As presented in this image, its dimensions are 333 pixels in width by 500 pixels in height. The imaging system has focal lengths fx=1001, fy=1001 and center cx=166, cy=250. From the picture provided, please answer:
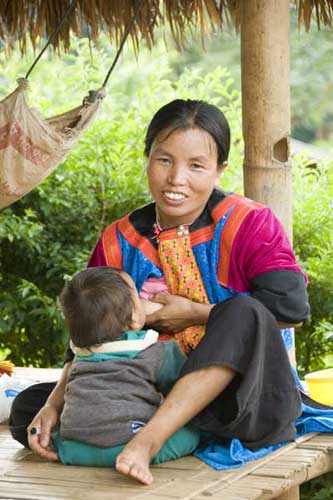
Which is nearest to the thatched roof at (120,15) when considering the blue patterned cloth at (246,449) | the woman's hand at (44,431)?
the blue patterned cloth at (246,449)

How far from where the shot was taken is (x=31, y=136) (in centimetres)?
385

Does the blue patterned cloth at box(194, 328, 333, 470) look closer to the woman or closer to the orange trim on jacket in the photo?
the woman

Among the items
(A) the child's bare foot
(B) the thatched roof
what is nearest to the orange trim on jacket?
(A) the child's bare foot

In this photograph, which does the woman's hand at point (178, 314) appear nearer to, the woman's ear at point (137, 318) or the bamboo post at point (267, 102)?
the woman's ear at point (137, 318)

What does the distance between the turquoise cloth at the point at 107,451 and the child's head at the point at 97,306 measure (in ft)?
0.93

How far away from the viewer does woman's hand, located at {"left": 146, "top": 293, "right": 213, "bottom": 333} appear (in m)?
2.96

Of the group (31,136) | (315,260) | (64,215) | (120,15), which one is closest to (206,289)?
(31,136)

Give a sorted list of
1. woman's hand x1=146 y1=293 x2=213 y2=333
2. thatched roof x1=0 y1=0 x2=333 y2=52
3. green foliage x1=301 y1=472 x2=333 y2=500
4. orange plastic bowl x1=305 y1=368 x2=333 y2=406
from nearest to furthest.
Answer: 1. woman's hand x1=146 y1=293 x2=213 y2=333
2. orange plastic bowl x1=305 y1=368 x2=333 y2=406
3. thatched roof x1=0 y1=0 x2=333 y2=52
4. green foliage x1=301 y1=472 x2=333 y2=500

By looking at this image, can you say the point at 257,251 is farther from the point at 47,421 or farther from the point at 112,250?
the point at 47,421

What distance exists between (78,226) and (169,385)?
A: 2.92 meters

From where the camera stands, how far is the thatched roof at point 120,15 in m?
4.39

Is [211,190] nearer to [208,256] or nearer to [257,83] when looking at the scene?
[208,256]

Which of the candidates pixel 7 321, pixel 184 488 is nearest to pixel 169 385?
pixel 184 488

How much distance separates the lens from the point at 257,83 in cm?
357
